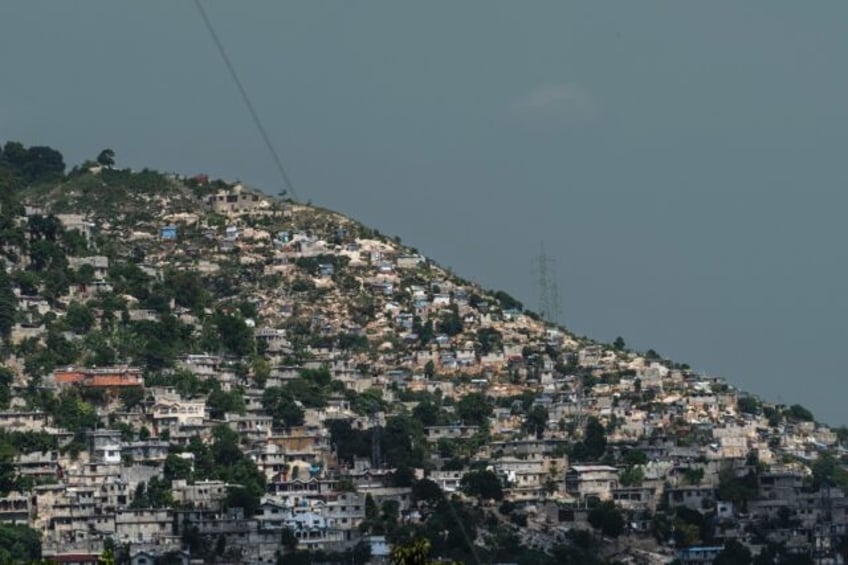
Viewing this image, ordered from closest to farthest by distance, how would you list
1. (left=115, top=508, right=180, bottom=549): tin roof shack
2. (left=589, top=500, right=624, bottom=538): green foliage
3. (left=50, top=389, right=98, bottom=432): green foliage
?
1. (left=115, top=508, right=180, bottom=549): tin roof shack
2. (left=589, top=500, right=624, bottom=538): green foliage
3. (left=50, top=389, right=98, bottom=432): green foliage

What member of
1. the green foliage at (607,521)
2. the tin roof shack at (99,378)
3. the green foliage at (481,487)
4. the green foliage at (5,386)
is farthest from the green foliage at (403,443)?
the green foliage at (5,386)

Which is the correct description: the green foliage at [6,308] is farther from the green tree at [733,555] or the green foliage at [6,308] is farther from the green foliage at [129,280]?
the green tree at [733,555]

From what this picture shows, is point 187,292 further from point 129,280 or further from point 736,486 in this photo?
point 736,486

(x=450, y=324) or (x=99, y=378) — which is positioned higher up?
(x=450, y=324)

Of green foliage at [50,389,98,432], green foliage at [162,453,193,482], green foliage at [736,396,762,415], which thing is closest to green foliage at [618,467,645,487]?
green foliage at [736,396,762,415]

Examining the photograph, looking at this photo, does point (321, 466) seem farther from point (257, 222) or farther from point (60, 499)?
point (257, 222)

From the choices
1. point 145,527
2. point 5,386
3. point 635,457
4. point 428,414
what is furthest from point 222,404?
point 635,457

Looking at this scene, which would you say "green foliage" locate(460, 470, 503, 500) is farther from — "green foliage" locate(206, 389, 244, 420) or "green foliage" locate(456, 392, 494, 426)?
"green foliage" locate(206, 389, 244, 420)

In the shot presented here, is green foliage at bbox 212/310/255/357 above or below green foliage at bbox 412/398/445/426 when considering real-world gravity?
above
